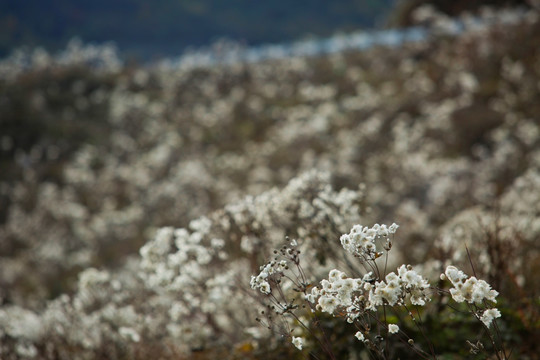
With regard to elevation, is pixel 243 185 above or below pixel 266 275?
above

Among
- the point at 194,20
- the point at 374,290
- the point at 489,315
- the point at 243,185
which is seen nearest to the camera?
the point at 489,315

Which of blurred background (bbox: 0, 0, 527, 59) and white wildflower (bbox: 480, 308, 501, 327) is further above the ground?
blurred background (bbox: 0, 0, 527, 59)

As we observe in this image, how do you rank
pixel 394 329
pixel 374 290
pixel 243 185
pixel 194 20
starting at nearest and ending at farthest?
1. pixel 394 329
2. pixel 374 290
3. pixel 243 185
4. pixel 194 20

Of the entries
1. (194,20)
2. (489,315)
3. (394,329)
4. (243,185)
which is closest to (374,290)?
(394,329)

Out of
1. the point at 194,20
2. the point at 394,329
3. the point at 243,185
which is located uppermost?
the point at 194,20

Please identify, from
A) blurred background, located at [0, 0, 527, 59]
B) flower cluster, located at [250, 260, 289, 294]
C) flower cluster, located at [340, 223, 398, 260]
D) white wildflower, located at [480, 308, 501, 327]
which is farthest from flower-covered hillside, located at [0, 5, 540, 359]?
blurred background, located at [0, 0, 527, 59]

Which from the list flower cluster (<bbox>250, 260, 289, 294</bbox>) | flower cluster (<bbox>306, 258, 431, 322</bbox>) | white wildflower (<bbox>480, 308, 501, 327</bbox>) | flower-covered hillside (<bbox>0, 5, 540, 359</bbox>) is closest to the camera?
white wildflower (<bbox>480, 308, 501, 327</bbox>)

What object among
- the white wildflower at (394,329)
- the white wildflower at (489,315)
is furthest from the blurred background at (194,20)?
the white wildflower at (489,315)

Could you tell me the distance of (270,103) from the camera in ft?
88.9

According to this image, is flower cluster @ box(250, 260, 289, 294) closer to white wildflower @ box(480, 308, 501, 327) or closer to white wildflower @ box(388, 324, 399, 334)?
white wildflower @ box(388, 324, 399, 334)

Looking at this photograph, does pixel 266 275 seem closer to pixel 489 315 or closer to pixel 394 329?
pixel 394 329

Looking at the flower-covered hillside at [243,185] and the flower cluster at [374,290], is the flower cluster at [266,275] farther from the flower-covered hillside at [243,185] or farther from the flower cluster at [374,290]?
the flower-covered hillside at [243,185]

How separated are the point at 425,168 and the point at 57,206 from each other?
15.6 metres

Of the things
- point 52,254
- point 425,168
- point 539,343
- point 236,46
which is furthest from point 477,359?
point 236,46
